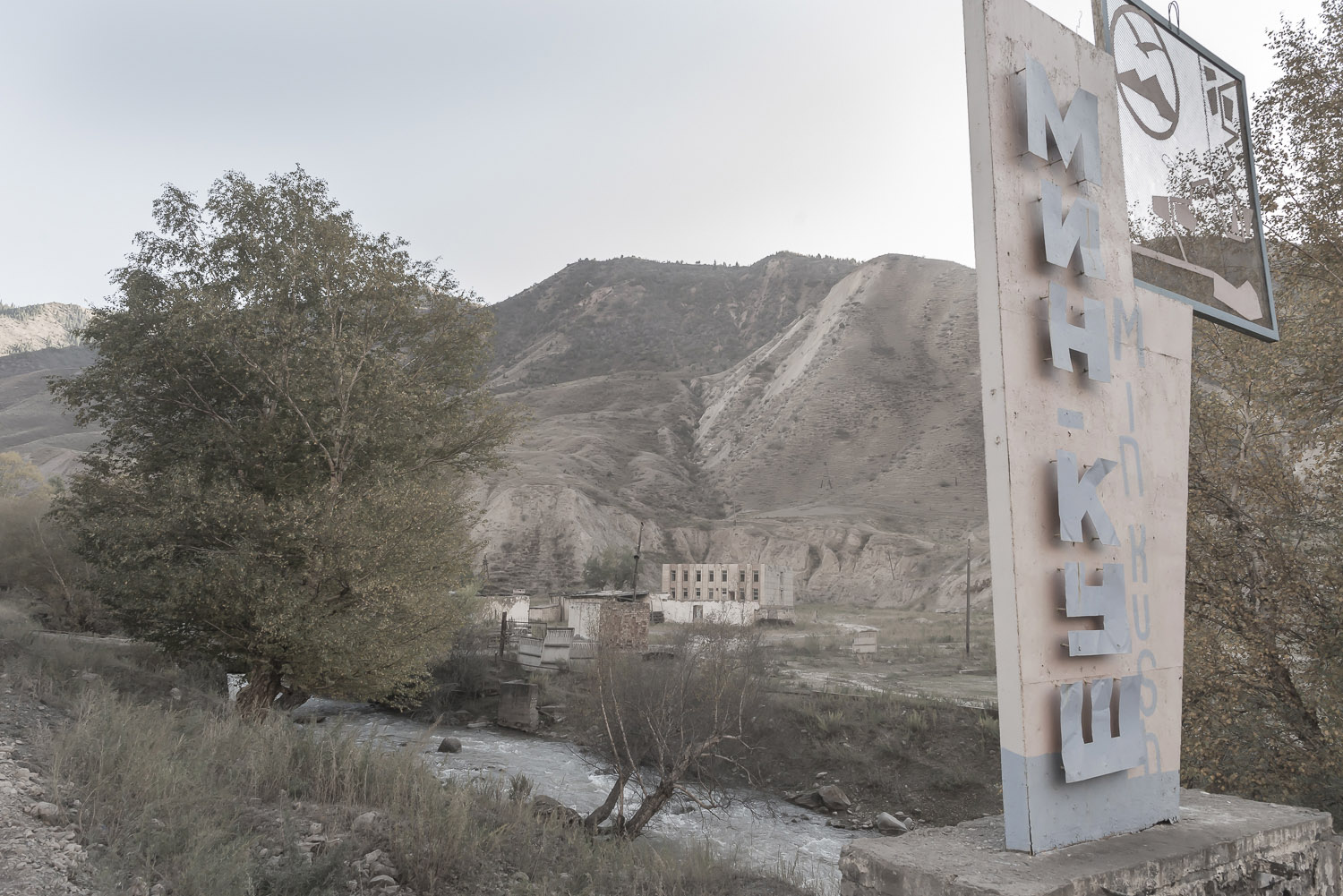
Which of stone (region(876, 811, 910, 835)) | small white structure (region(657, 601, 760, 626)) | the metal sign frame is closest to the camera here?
the metal sign frame

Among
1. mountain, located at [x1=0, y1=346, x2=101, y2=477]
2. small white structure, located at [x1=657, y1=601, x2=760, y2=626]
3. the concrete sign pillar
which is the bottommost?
small white structure, located at [x1=657, y1=601, x2=760, y2=626]

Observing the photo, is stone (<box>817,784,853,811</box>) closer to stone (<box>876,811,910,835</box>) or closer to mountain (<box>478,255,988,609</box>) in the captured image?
stone (<box>876,811,910,835</box>)

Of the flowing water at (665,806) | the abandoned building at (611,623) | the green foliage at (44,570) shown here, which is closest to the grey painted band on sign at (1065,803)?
the flowing water at (665,806)

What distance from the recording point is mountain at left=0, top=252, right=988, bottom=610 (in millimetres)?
70688

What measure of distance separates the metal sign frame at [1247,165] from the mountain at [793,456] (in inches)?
1369

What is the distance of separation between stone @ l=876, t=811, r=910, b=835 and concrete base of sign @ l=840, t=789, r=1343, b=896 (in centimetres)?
1515

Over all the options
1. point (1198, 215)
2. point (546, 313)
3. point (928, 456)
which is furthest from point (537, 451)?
point (546, 313)

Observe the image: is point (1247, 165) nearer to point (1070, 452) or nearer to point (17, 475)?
point (1070, 452)

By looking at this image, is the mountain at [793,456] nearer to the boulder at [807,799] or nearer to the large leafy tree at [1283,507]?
the boulder at [807,799]

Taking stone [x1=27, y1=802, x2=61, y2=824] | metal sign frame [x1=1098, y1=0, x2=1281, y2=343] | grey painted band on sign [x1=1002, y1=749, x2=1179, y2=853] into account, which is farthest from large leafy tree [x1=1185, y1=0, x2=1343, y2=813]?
stone [x1=27, y1=802, x2=61, y2=824]

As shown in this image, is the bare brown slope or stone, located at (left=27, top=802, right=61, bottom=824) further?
the bare brown slope

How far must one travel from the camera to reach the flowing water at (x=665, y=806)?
1569 centimetres

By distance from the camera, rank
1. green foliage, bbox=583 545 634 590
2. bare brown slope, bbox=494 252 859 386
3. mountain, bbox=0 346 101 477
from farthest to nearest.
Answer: bare brown slope, bbox=494 252 859 386 → mountain, bbox=0 346 101 477 → green foliage, bbox=583 545 634 590

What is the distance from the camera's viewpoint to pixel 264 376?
16.6 meters
